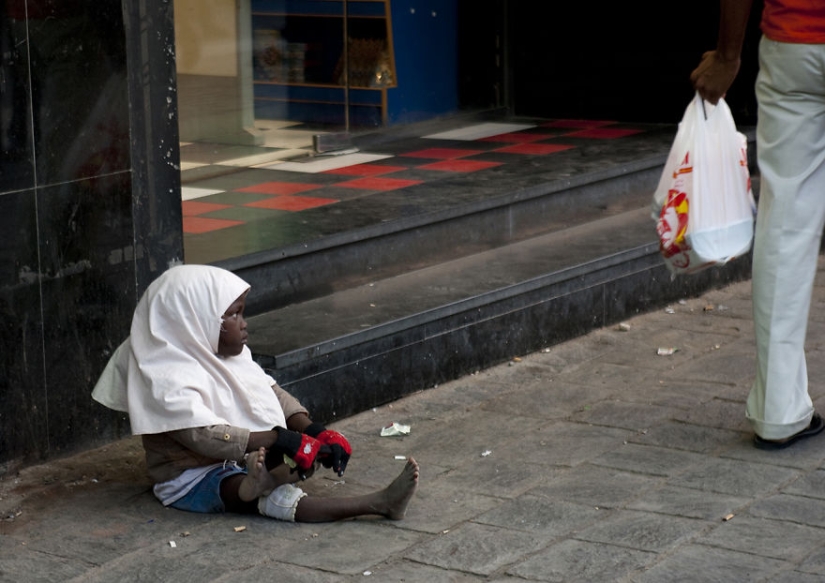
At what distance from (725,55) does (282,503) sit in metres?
1.93

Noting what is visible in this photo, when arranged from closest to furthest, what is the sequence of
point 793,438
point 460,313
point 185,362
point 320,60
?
point 185,362 → point 793,438 → point 460,313 → point 320,60

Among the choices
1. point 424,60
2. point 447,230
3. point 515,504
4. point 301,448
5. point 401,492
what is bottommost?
point 515,504

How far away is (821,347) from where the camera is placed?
18.7 feet

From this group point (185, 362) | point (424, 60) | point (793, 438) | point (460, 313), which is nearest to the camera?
point (185, 362)

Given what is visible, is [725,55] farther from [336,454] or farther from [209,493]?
[209,493]

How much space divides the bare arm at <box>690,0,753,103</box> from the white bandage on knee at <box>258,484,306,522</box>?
1805mm

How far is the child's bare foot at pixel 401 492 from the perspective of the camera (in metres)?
3.76

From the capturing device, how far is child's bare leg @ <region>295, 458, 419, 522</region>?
3.83m

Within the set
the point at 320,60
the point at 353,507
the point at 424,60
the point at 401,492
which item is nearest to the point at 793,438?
the point at 401,492

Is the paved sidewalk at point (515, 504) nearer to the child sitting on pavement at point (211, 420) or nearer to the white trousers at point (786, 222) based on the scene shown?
the child sitting on pavement at point (211, 420)

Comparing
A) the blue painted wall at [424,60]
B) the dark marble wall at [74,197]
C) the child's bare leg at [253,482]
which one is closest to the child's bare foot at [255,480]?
the child's bare leg at [253,482]

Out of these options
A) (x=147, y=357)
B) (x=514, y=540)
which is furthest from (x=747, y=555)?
(x=147, y=357)

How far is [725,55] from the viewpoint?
14.0 ft

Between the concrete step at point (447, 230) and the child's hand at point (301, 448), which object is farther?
the concrete step at point (447, 230)
